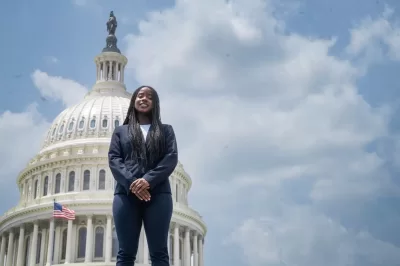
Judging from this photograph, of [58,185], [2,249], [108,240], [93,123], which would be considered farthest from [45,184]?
[108,240]

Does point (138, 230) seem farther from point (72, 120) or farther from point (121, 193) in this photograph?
point (72, 120)

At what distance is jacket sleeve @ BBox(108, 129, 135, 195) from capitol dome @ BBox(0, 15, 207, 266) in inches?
2417

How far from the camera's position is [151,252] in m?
6.52

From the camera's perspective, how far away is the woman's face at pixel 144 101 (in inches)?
281

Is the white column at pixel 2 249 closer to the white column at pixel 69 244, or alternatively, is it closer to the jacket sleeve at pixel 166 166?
the white column at pixel 69 244

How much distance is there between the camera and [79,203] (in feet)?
229

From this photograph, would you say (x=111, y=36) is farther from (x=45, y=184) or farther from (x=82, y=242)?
(x=82, y=242)

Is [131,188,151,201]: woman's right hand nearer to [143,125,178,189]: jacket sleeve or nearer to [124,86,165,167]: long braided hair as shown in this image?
[143,125,178,189]: jacket sleeve

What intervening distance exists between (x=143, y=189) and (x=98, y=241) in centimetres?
6607

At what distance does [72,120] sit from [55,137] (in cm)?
304

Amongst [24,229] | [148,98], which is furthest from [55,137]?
[148,98]

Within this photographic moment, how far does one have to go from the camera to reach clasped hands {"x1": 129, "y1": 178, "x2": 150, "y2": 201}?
6.23 m

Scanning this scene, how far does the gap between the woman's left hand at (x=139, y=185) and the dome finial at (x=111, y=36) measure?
8601 centimetres

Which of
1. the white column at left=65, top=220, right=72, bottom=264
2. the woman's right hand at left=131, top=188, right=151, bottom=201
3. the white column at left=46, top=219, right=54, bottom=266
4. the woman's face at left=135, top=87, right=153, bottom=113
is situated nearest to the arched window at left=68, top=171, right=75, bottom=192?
the white column at left=46, top=219, right=54, bottom=266
